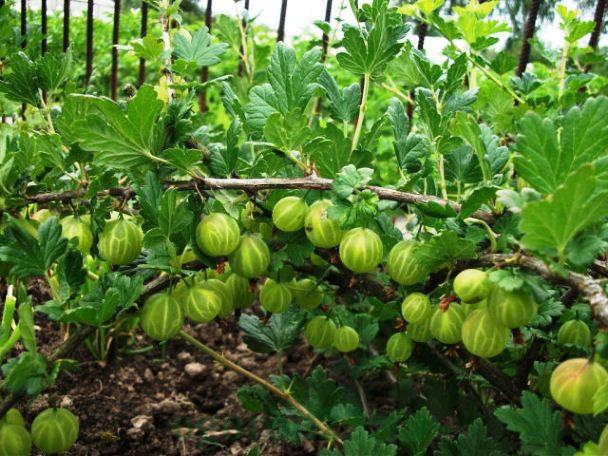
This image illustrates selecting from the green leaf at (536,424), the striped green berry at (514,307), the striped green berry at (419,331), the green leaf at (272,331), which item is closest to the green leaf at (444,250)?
the striped green berry at (514,307)

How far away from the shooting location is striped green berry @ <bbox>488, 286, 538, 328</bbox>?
833mm

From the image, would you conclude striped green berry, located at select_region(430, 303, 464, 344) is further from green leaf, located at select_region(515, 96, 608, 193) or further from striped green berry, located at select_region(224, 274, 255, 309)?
striped green berry, located at select_region(224, 274, 255, 309)

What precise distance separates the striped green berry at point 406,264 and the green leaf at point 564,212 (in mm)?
305

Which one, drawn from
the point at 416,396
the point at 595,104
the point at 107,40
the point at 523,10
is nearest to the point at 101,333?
the point at 416,396

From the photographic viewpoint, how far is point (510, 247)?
38.1 inches

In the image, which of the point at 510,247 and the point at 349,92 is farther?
the point at 349,92

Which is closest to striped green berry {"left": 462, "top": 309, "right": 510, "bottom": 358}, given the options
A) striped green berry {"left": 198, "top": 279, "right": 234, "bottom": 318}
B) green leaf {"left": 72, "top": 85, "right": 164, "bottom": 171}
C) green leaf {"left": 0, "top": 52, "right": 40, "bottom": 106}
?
striped green berry {"left": 198, "top": 279, "right": 234, "bottom": 318}

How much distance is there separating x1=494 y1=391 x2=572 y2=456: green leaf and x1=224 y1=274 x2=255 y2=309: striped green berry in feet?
1.76

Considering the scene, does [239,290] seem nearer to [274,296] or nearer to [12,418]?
[274,296]

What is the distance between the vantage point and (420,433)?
4.25ft

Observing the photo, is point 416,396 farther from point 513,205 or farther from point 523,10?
point 523,10

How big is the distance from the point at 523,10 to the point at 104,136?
33.4 ft

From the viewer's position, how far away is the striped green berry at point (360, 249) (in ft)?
3.41

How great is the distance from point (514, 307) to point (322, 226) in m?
0.36
